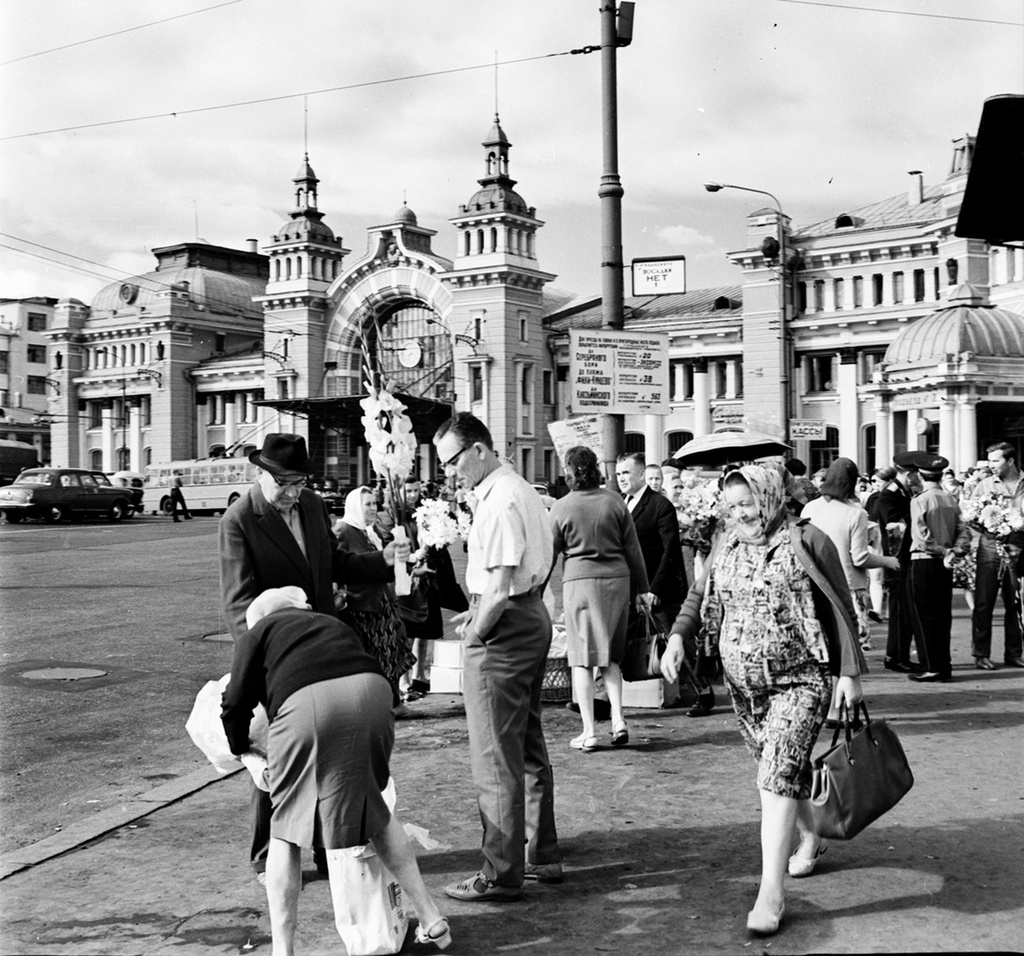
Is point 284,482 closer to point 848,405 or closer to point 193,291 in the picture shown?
point 848,405

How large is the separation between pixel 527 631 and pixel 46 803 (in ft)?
10.7

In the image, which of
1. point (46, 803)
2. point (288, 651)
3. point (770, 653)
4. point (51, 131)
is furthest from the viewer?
point (51, 131)

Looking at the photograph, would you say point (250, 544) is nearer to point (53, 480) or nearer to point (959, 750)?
point (959, 750)

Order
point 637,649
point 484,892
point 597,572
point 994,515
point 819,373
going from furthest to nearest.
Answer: point 819,373, point 994,515, point 637,649, point 597,572, point 484,892

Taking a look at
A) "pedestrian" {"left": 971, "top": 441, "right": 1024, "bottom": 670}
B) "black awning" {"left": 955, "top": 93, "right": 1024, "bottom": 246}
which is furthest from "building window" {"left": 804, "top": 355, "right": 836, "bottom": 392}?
"black awning" {"left": 955, "top": 93, "right": 1024, "bottom": 246}

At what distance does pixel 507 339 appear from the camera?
66938mm

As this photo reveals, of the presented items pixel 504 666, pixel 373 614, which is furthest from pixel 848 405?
pixel 504 666

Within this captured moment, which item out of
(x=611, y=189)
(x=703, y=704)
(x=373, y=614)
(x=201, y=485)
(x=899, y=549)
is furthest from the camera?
(x=201, y=485)

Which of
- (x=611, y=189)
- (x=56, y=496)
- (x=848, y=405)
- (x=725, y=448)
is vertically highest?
(x=848, y=405)

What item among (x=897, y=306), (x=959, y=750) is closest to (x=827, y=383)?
(x=897, y=306)

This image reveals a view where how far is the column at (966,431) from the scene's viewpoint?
37.7 meters

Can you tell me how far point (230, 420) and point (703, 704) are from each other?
244 feet

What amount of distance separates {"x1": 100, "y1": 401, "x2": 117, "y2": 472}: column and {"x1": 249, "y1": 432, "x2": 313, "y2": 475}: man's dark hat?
82.8 m

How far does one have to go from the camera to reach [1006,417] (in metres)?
40.5
